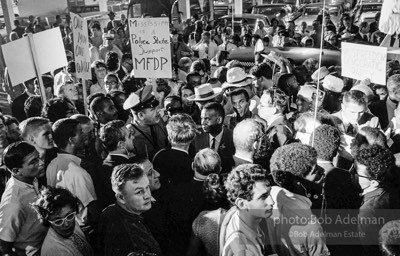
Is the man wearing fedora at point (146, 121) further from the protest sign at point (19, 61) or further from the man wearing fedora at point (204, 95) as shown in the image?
the protest sign at point (19, 61)

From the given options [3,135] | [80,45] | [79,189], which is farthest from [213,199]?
[80,45]

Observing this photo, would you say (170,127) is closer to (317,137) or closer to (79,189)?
(79,189)

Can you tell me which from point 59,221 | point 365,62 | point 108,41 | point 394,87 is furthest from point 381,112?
→ point 108,41

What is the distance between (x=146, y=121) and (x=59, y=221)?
226 centimetres

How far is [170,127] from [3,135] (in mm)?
1871

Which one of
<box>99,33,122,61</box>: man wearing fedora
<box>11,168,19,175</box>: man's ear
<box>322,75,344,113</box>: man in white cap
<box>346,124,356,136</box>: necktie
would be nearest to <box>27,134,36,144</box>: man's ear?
<box>11,168,19,175</box>: man's ear

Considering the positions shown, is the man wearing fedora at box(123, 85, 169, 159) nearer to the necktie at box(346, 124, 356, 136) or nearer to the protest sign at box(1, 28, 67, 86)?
the protest sign at box(1, 28, 67, 86)

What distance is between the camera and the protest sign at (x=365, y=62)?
500cm

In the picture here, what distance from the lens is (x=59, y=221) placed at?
255cm

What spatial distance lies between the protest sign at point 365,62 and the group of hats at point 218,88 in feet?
4.47

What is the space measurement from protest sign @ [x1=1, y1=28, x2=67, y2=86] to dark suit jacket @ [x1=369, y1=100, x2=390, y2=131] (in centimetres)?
437

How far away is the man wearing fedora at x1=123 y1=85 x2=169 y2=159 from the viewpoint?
4586 millimetres

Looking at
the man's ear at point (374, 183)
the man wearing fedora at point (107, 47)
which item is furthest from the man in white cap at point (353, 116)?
the man wearing fedora at point (107, 47)

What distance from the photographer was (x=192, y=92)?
5.88m
